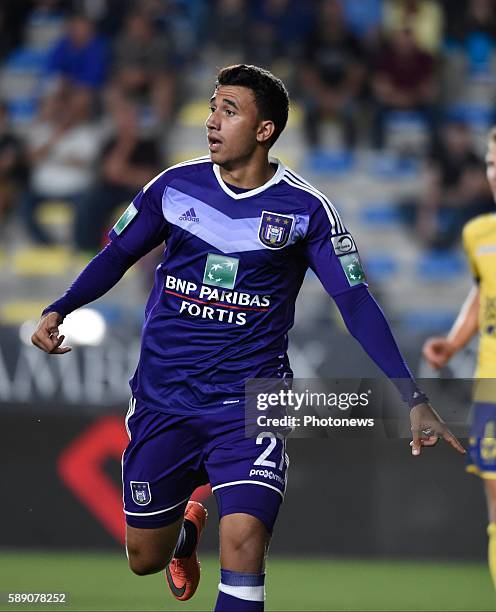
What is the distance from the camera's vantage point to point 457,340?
6.17 m

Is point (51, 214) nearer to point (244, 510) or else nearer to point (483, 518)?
point (483, 518)

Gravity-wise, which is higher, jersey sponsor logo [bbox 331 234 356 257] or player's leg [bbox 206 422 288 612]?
jersey sponsor logo [bbox 331 234 356 257]

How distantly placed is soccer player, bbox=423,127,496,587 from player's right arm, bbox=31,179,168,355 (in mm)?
1658

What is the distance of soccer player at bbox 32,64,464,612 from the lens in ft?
15.5

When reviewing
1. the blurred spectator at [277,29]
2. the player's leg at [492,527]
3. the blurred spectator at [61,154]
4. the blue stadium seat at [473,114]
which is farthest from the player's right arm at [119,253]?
the blue stadium seat at [473,114]

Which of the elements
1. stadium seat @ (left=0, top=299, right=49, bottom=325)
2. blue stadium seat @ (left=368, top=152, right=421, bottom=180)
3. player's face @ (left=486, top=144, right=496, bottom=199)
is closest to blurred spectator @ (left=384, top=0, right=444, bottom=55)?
blue stadium seat @ (left=368, top=152, right=421, bottom=180)

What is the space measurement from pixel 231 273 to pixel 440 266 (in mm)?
7214

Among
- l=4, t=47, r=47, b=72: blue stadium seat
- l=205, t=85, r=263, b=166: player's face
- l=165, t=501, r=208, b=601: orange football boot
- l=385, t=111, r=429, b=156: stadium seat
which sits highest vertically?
l=4, t=47, r=47, b=72: blue stadium seat

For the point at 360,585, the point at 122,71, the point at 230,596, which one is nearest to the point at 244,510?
the point at 230,596

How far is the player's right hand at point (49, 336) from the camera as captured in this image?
15.7 ft

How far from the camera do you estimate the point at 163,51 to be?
1223 cm

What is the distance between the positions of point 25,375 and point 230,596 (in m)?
4.12

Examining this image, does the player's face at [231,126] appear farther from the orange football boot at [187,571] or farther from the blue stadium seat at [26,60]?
A: the blue stadium seat at [26,60]

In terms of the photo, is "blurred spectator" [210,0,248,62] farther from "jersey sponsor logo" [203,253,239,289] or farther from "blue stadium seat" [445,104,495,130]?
"jersey sponsor logo" [203,253,239,289]
